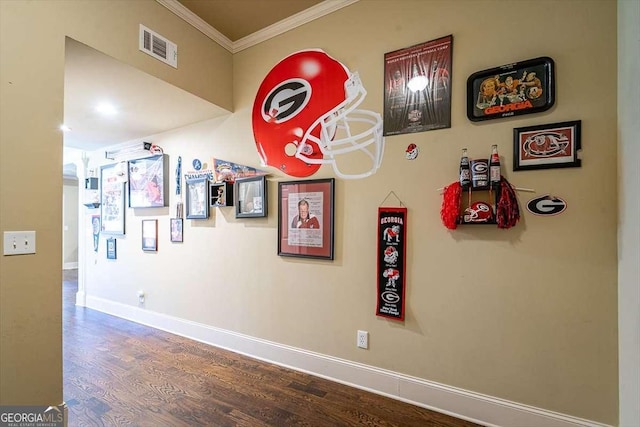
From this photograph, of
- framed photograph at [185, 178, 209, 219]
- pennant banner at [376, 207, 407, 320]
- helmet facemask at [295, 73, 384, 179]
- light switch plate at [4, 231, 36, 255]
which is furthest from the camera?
framed photograph at [185, 178, 209, 219]

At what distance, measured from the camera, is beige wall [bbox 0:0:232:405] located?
1404 mm

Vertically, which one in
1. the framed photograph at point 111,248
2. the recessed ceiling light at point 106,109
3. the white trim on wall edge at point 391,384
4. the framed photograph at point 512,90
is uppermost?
the recessed ceiling light at point 106,109

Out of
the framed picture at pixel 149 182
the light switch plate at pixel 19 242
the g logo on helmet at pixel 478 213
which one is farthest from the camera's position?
the framed picture at pixel 149 182

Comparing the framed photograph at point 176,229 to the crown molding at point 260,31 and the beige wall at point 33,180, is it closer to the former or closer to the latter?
the beige wall at point 33,180

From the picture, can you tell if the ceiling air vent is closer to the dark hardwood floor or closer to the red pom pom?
the red pom pom

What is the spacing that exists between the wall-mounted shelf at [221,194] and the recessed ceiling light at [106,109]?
1157 mm

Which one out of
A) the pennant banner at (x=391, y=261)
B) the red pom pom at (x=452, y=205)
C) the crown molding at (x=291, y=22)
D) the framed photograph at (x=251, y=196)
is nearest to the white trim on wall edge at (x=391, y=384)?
the pennant banner at (x=391, y=261)

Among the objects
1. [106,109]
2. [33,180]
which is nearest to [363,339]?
[33,180]

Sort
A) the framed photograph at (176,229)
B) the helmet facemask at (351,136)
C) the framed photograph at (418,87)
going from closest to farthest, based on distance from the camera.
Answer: the framed photograph at (418,87), the helmet facemask at (351,136), the framed photograph at (176,229)

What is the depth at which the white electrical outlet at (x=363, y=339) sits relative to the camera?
6.64 ft

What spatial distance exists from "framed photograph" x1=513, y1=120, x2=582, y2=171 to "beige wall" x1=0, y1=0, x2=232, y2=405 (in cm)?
271

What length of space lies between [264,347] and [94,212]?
349 cm

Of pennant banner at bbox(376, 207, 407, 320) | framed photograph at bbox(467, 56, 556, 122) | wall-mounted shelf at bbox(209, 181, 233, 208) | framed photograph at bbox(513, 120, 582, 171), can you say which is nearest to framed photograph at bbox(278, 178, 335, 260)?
pennant banner at bbox(376, 207, 407, 320)

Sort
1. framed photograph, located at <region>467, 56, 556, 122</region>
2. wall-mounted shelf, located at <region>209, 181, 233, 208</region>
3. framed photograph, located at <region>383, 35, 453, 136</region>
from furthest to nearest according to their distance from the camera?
1. wall-mounted shelf, located at <region>209, 181, 233, 208</region>
2. framed photograph, located at <region>383, 35, 453, 136</region>
3. framed photograph, located at <region>467, 56, 556, 122</region>
